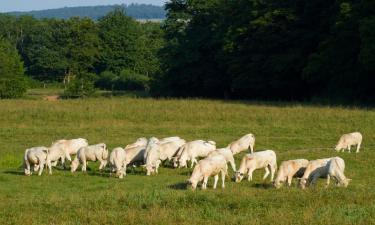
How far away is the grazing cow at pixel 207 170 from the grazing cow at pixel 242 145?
292 inches

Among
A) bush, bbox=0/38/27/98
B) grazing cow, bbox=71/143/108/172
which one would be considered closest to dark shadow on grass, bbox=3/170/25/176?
grazing cow, bbox=71/143/108/172

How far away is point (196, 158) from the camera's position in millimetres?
26594

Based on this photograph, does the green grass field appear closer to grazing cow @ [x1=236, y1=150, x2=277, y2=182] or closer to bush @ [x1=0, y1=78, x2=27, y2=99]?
grazing cow @ [x1=236, y1=150, x2=277, y2=182]

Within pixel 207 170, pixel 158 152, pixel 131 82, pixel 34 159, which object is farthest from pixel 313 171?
pixel 131 82

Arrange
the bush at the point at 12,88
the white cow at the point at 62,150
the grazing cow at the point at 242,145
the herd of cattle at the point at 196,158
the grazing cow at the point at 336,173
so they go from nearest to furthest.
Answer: the grazing cow at the point at 336,173, the herd of cattle at the point at 196,158, the white cow at the point at 62,150, the grazing cow at the point at 242,145, the bush at the point at 12,88

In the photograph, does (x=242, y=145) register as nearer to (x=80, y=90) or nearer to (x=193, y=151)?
(x=193, y=151)

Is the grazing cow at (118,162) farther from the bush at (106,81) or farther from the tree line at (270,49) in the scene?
the bush at (106,81)

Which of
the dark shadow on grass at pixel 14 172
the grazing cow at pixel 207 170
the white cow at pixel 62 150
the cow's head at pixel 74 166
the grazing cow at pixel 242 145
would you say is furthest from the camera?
the grazing cow at pixel 242 145

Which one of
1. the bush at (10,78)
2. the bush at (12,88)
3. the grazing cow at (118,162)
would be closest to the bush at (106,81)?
the bush at (10,78)

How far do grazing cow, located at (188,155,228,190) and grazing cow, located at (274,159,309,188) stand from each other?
146 cm

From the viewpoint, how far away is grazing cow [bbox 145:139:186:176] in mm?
23797

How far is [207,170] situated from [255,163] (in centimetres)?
245

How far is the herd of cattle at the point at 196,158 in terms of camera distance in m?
19.9

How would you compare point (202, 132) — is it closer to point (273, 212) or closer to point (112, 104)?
point (112, 104)
